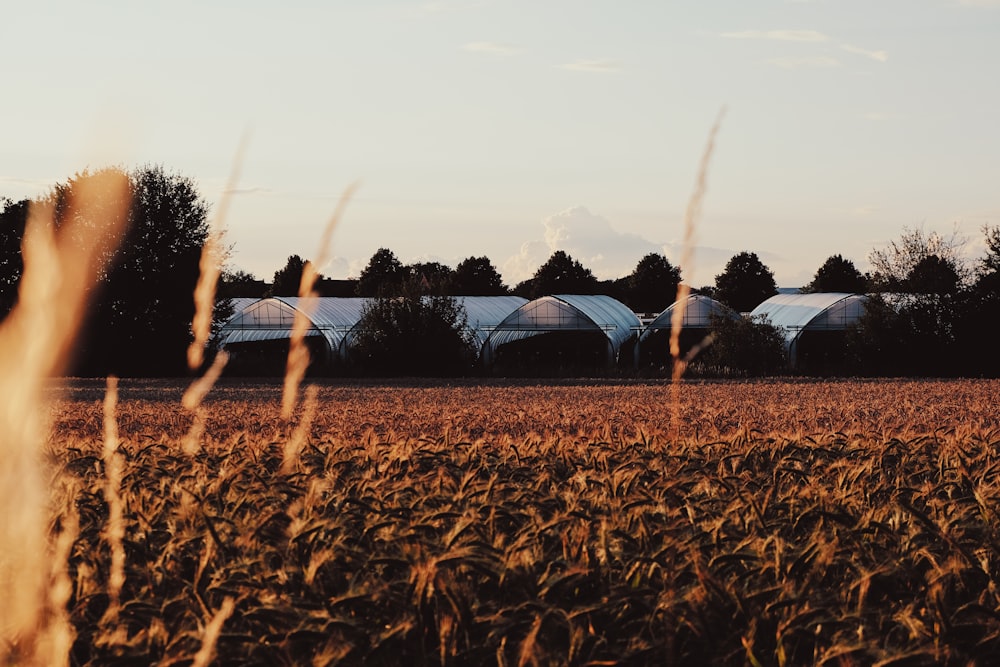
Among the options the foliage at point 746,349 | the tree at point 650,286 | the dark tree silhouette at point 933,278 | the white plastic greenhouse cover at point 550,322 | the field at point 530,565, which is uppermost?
the tree at point 650,286

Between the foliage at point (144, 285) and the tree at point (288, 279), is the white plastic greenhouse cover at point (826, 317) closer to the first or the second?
the foliage at point (144, 285)

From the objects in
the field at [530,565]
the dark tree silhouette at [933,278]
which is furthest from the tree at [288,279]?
the field at [530,565]

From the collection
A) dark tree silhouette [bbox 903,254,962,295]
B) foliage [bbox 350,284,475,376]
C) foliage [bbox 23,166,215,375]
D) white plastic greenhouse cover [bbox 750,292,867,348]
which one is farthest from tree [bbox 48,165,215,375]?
dark tree silhouette [bbox 903,254,962,295]

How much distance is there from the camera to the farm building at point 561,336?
220 feet

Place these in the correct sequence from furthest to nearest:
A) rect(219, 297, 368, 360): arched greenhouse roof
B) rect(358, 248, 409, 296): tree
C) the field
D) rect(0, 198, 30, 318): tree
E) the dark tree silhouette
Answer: rect(358, 248, 409, 296): tree, rect(219, 297, 368, 360): arched greenhouse roof, rect(0, 198, 30, 318): tree, the dark tree silhouette, the field

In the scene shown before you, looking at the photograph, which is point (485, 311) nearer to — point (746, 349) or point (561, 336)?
point (561, 336)

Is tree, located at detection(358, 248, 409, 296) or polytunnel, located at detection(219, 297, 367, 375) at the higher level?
tree, located at detection(358, 248, 409, 296)

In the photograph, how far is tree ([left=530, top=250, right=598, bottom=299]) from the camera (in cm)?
11612

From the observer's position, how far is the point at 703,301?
2798 inches

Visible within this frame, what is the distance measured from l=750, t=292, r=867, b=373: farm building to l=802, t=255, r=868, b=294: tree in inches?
1730

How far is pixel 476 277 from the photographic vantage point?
116125 millimetres

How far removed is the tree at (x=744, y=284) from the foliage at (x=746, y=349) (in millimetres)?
57144

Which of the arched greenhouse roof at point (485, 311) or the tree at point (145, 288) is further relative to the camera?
the arched greenhouse roof at point (485, 311)

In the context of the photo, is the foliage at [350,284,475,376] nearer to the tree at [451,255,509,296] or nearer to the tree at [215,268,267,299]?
the tree at [215,268,267,299]
